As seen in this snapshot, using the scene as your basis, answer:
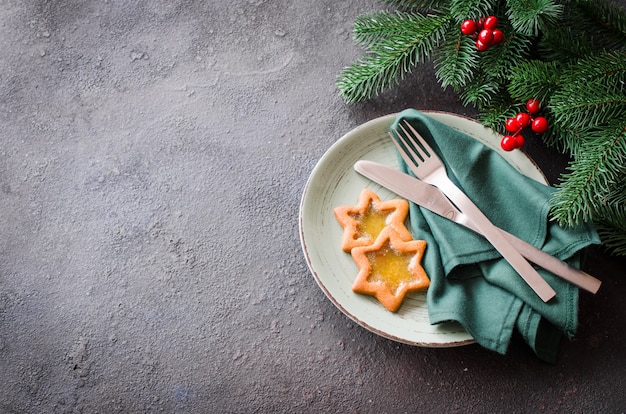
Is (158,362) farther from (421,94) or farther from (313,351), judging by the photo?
(421,94)

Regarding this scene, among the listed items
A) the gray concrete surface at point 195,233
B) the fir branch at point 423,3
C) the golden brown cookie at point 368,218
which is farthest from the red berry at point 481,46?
the golden brown cookie at point 368,218

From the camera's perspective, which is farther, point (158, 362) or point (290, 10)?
point (290, 10)

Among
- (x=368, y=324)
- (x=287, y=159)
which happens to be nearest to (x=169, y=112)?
(x=287, y=159)

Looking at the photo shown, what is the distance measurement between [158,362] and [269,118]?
625 millimetres

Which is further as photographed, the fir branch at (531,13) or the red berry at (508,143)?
the red berry at (508,143)

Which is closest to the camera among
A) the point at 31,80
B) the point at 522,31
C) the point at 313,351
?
the point at 522,31

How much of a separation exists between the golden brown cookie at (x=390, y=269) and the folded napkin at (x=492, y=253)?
0.08ft

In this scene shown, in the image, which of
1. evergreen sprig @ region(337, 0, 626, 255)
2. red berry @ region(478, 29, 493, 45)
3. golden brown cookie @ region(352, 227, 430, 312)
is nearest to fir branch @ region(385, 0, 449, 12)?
evergreen sprig @ region(337, 0, 626, 255)

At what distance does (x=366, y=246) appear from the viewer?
3.66ft

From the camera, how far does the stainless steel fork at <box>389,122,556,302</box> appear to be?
1.04 metres

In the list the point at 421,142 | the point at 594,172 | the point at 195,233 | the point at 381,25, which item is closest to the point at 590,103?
the point at 594,172

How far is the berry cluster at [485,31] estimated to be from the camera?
1.05 metres

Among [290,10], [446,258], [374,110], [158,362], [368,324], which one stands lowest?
[158,362]

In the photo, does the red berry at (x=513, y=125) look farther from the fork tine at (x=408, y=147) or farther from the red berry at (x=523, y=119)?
the fork tine at (x=408, y=147)
